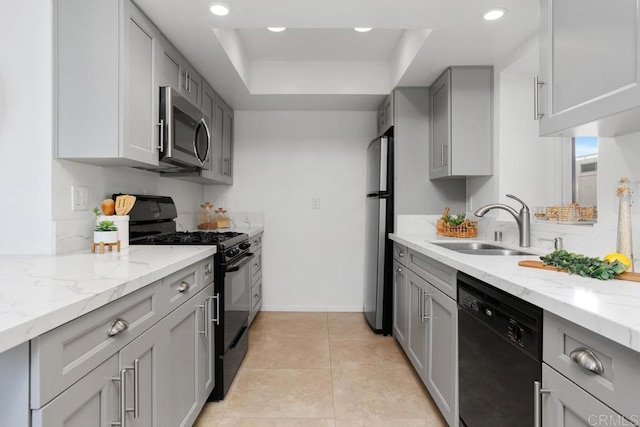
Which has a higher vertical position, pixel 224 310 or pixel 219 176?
pixel 219 176

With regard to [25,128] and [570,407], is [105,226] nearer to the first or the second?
[25,128]

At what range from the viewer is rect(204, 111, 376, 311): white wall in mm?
3670

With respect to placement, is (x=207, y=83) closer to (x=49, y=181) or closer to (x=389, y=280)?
(x=49, y=181)

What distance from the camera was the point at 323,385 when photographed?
217 cm

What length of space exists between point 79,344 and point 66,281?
246 mm

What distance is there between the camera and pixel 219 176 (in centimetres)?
314

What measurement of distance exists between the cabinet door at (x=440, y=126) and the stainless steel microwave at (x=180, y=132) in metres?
1.75

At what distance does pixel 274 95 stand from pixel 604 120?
99.6 inches

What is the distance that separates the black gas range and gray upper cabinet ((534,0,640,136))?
174cm

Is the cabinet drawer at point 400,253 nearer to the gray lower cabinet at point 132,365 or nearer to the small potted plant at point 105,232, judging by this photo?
the gray lower cabinet at point 132,365

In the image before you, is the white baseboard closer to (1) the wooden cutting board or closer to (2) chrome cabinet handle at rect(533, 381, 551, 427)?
(1) the wooden cutting board

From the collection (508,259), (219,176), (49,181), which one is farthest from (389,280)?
(49,181)

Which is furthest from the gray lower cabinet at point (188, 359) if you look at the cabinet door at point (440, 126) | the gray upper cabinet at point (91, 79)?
the cabinet door at point (440, 126)

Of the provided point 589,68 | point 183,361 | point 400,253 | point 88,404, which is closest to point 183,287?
point 183,361
